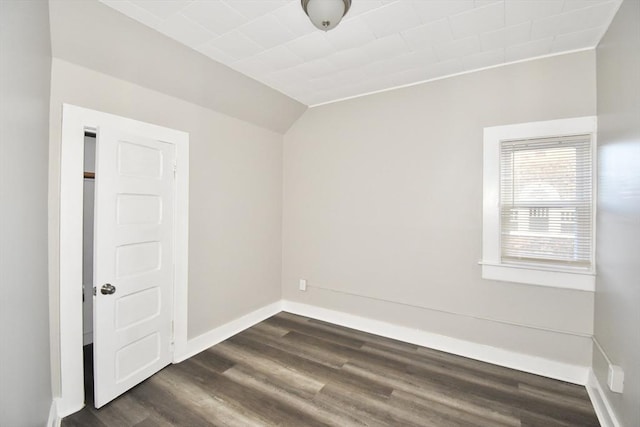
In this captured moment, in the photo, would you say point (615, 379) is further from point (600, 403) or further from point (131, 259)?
point (131, 259)

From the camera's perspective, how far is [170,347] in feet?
8.86

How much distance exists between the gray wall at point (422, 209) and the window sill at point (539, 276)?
0.07 meters

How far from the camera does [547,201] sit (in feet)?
8.30

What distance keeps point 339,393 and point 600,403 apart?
1894mm

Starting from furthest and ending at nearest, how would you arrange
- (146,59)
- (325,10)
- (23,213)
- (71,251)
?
(146,59) → (71,251) → (325,10) → (23,213)

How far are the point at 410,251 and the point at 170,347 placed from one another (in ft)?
8.56

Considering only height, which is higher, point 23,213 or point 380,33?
point 380,33

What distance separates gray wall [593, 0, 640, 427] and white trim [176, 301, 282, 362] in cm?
327

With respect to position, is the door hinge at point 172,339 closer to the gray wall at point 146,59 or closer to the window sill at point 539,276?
the gray wall at point 146,59

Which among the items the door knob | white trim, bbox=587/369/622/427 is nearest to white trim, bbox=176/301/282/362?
the door knob

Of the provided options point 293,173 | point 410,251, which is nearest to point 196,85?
point 293,173

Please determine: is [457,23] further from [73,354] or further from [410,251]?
[73,354]

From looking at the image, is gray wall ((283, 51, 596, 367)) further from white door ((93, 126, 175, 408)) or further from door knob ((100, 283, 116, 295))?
door knob ((100, 283, 116, 295))

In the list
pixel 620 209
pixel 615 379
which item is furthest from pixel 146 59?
pixel 615 379
